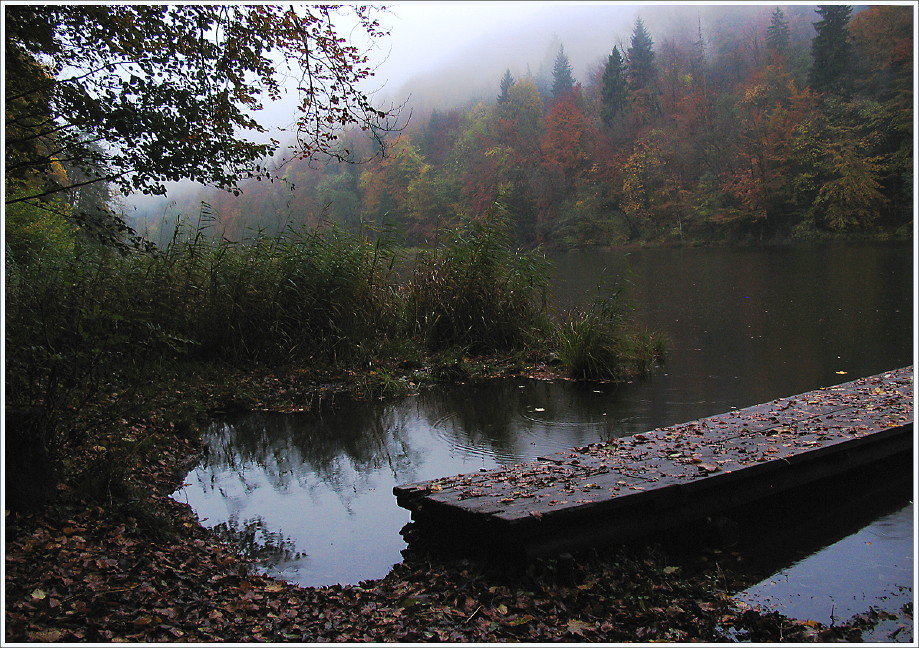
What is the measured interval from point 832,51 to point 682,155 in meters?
8.92

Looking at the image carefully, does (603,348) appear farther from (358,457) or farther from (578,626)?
(578,626)

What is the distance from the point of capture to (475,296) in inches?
387

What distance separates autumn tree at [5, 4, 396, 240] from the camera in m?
4.58

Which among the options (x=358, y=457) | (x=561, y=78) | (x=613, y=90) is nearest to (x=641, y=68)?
(x=613, y=90)

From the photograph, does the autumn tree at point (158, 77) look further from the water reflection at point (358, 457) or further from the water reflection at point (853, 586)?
the water reflection at point (853, 586)

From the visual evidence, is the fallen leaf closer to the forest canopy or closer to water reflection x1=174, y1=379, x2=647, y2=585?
water reflection x1=174, y1=379, x2=647, y2=585

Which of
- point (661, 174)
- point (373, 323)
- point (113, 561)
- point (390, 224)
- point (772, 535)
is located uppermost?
point (661, 174)

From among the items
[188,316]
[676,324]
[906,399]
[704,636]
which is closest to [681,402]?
[906,399]

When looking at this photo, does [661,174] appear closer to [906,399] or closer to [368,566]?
[906,399]

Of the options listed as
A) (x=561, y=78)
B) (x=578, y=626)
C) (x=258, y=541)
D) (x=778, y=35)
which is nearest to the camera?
(x=578, y=626)

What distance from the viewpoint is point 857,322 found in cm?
1272

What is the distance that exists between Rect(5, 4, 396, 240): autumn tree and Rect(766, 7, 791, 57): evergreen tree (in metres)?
48.3

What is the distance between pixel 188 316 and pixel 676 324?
9.25 m

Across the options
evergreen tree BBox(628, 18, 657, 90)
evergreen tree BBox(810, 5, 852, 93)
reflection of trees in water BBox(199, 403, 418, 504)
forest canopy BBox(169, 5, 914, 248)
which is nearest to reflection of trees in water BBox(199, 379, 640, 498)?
reflection of trees in water BBox(199, 403, 418, 504)
